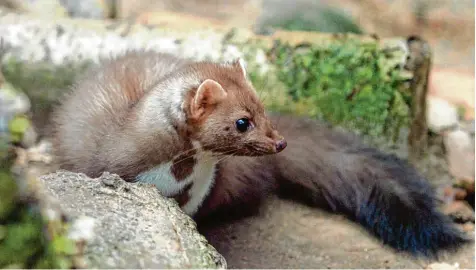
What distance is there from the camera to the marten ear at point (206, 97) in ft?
9.66

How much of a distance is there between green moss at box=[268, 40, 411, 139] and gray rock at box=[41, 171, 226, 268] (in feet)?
6.77

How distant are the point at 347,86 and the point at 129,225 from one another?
2679 millimetres

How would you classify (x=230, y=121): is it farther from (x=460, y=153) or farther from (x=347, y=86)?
(x=460, y=153)

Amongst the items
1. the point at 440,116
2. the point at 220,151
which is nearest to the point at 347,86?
the point at 440,116

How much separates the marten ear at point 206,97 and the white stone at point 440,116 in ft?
7.58

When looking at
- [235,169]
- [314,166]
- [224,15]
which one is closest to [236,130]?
[235,169]

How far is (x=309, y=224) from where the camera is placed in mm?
4027

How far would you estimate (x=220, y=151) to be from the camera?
312cm

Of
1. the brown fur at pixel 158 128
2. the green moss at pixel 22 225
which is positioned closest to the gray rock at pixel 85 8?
the brown fur at pixel 158 128

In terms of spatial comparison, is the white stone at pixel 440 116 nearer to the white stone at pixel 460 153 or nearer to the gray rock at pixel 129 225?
the white stone at pixel 460 153

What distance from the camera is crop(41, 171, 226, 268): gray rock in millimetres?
2033

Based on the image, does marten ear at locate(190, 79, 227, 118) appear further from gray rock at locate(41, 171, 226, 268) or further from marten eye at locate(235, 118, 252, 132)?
gray rock at locate(41, 171, 226, 268)

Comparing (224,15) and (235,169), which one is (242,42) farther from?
(224,15)

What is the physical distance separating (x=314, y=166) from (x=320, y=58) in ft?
3.14
